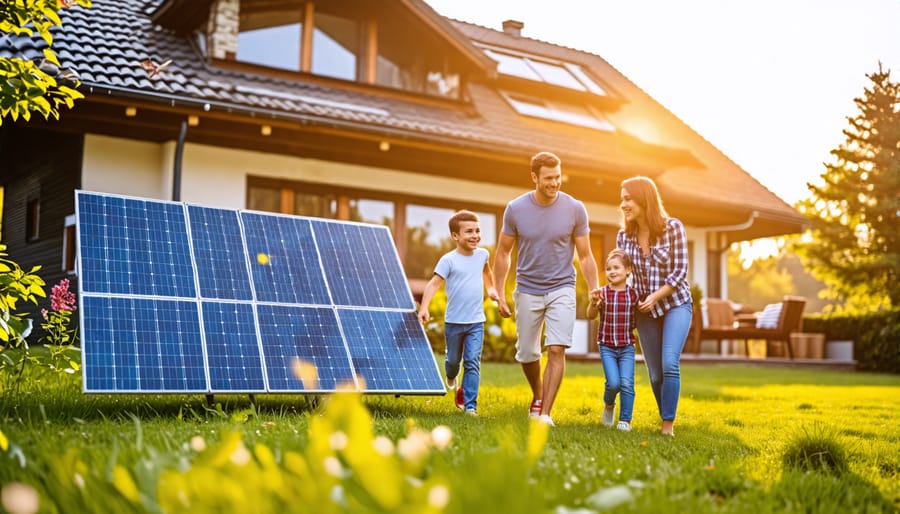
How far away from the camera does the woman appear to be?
17.7ft

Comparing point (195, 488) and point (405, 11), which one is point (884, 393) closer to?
point (405, 11)

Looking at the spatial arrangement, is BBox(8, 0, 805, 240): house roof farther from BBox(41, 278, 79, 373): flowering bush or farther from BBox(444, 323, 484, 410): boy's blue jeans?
BBox(444, 323, 484, 410): boy's blue jeans

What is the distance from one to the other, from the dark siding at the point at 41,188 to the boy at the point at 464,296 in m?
5.96

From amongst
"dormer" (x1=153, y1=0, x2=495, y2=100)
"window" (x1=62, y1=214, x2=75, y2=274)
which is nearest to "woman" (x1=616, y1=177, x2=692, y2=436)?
"window" (x1=62, y1=214, x2=75, y2=274)

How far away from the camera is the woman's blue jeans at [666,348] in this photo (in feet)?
17.7

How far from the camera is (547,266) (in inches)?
232

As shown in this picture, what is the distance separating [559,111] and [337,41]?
4523 mm

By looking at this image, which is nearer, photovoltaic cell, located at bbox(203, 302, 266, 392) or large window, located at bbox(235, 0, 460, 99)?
photovoltaic cell, located at bbox(203, 302, 266, 392)

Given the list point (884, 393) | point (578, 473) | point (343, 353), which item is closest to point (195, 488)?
point (578, 473)

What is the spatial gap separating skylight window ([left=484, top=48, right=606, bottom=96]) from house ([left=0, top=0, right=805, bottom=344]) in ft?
0.65

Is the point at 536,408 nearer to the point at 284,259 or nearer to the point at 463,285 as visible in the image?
the point at 463,285

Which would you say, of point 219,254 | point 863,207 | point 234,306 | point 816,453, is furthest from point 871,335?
point 234,306

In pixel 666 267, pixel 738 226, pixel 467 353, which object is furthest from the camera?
pixel 738 226

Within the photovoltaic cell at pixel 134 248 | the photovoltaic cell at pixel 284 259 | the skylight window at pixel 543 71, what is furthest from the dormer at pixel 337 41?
the photovoltaic cell at pixel 134 248
